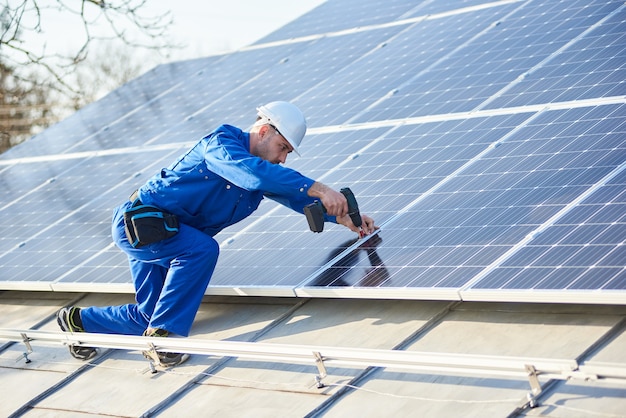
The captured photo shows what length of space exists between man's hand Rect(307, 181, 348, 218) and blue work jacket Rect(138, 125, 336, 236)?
90 mm

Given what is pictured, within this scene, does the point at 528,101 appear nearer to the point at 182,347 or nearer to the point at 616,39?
the point at 616,39

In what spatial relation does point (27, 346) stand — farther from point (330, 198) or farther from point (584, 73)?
point (584, 73)

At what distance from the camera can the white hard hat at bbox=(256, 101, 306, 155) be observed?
8.61 metres

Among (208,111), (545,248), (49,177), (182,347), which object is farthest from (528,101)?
(49,177)

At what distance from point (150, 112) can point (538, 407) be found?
10758 mm

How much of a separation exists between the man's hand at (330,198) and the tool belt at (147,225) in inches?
47.0

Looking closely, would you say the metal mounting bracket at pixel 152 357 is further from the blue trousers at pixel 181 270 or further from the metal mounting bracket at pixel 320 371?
the metal mounting bracket at pixel 320 371

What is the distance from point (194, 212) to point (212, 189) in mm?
251

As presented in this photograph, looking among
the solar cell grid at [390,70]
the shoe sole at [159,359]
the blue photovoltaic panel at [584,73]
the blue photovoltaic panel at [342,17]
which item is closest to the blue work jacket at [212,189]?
the shoe sole at [159,359]

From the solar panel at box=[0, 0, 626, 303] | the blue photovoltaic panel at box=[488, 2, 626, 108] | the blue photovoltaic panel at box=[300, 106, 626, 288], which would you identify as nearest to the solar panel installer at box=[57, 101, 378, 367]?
the solar panel at box=[0, 0, 626, 303]

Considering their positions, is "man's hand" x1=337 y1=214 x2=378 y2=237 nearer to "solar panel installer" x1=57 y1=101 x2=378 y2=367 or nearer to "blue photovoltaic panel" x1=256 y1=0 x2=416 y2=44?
"solar panel installer" x1=57 y1=101 x2=378 y2=367

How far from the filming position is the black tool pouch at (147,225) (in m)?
8.51

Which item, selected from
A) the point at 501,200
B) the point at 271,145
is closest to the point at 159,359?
the point at 271,145

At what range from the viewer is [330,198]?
8109 millimetres
